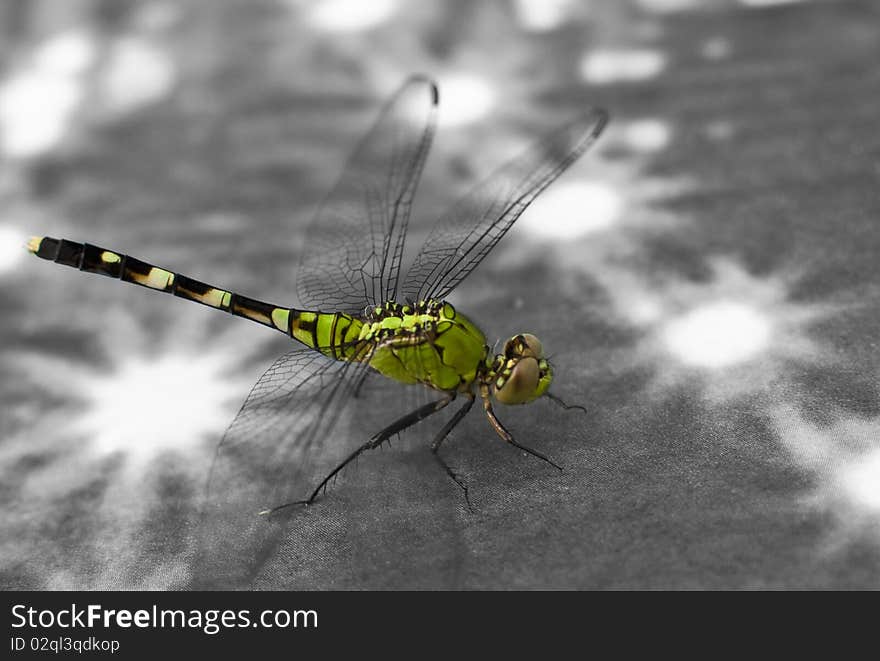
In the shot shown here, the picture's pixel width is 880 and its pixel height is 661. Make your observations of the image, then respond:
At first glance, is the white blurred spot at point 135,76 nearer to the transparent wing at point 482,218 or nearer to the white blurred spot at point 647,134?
the transparent wing at point 482,218

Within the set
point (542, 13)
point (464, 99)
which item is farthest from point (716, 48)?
point (464, 99)

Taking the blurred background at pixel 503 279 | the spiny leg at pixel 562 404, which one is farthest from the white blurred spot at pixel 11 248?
the spiny leg at pixel 562 404

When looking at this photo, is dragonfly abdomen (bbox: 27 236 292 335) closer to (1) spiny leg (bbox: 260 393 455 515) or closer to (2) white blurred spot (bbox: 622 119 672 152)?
(1) spiny leg (bbox: 260 393 455 515)

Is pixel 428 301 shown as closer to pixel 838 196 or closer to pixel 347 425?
pixel 347 425
